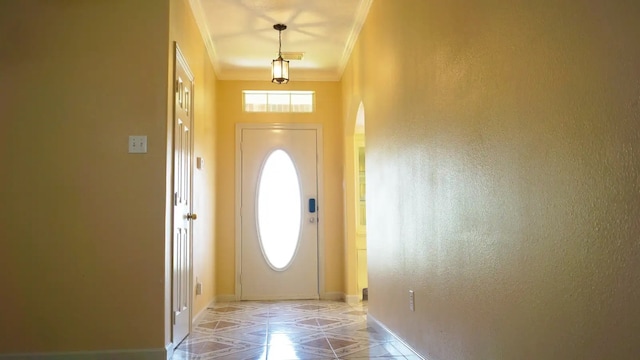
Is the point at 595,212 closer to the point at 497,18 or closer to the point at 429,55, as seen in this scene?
the point at 497,18

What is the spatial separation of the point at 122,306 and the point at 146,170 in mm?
785

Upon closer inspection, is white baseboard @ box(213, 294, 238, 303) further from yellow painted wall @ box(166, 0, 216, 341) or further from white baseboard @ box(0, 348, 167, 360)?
white baseboard @ box(0, 348, 167, 360)

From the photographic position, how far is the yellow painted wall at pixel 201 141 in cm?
354

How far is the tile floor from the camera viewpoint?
3152 millimetres

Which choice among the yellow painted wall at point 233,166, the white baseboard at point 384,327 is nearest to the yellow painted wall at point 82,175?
the white baseboard at point 384,327

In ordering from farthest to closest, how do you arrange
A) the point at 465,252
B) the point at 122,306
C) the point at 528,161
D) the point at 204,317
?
1. the point at 204,317
2. the point at 122,306
3. the point at 465,252
4. the point at 528,161

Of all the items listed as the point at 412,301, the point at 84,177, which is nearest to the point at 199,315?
the point at 84,177

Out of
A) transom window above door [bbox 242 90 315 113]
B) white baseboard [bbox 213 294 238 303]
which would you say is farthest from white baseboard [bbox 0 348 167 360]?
transom window above door [bbox 242 90 315 113]

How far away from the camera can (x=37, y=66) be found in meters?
3.00

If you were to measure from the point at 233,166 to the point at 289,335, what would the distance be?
8.27 feet

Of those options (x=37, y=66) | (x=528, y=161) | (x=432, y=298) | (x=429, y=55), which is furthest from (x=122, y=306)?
(x=528, y=161)

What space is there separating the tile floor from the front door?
0.70ft

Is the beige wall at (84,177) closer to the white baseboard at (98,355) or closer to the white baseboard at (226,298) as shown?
the white baseboard at (98,355)

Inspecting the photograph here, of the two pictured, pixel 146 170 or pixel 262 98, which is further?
pixel 262 98
